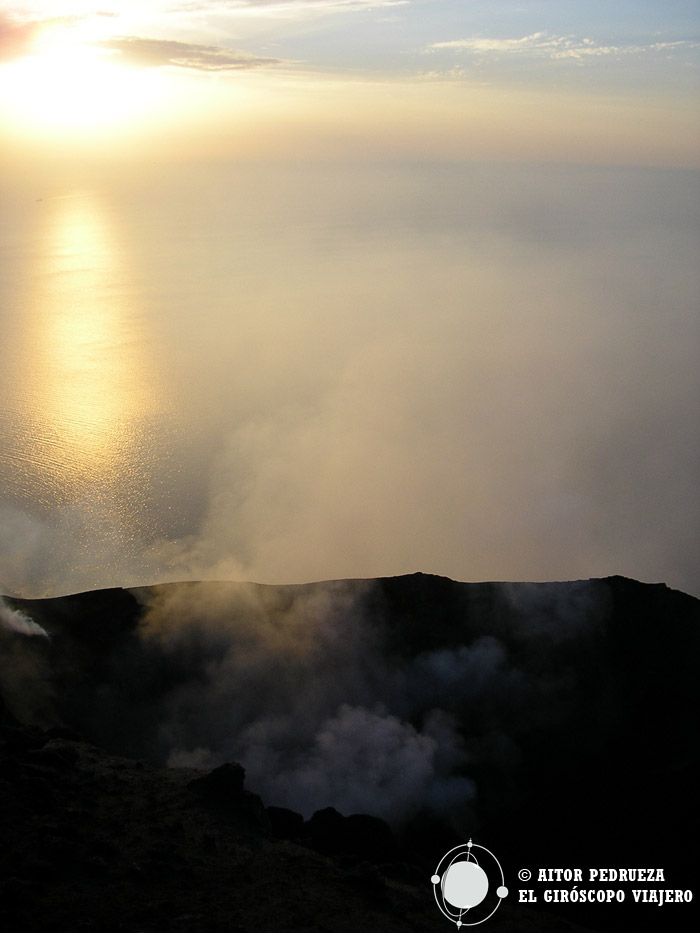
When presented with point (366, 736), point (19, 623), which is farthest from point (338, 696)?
point (19, 623)

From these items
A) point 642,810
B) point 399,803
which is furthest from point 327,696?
point 642,810

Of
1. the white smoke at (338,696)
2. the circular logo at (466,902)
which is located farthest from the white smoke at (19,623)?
the circular logo at (466,902)

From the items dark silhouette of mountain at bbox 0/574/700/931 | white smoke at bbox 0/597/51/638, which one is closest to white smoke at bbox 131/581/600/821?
dark silhouette of mountain at bbox 0/574/700/931

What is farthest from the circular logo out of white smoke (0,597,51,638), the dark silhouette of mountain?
white smoke (0,597,51,638)

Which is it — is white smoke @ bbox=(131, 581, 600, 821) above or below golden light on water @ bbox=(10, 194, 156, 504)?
below

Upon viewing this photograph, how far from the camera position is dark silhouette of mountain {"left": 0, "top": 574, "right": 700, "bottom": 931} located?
12.5 metres

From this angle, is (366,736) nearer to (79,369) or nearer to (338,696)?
(338,696)

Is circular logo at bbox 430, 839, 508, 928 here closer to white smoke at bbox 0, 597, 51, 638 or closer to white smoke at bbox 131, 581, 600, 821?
white smoke at bbox 131, 581, 600, 821

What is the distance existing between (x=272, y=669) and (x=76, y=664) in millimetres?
4849

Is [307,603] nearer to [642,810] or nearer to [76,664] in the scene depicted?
[76,664]

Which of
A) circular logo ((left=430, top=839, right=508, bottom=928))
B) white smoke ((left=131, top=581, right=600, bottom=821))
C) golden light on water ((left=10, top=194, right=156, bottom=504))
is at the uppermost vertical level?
golden light on water ((left=10, top=194, right=156, bottom=504))

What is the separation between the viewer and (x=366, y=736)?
2061cm

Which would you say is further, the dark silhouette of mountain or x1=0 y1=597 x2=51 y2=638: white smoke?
x1=0 y1=597 x2=51 y2=638: white smoke

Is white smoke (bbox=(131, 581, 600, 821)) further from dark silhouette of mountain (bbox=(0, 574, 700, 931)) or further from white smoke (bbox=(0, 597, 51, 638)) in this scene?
white smoke (bbox=(0, 597, 51, 638))
